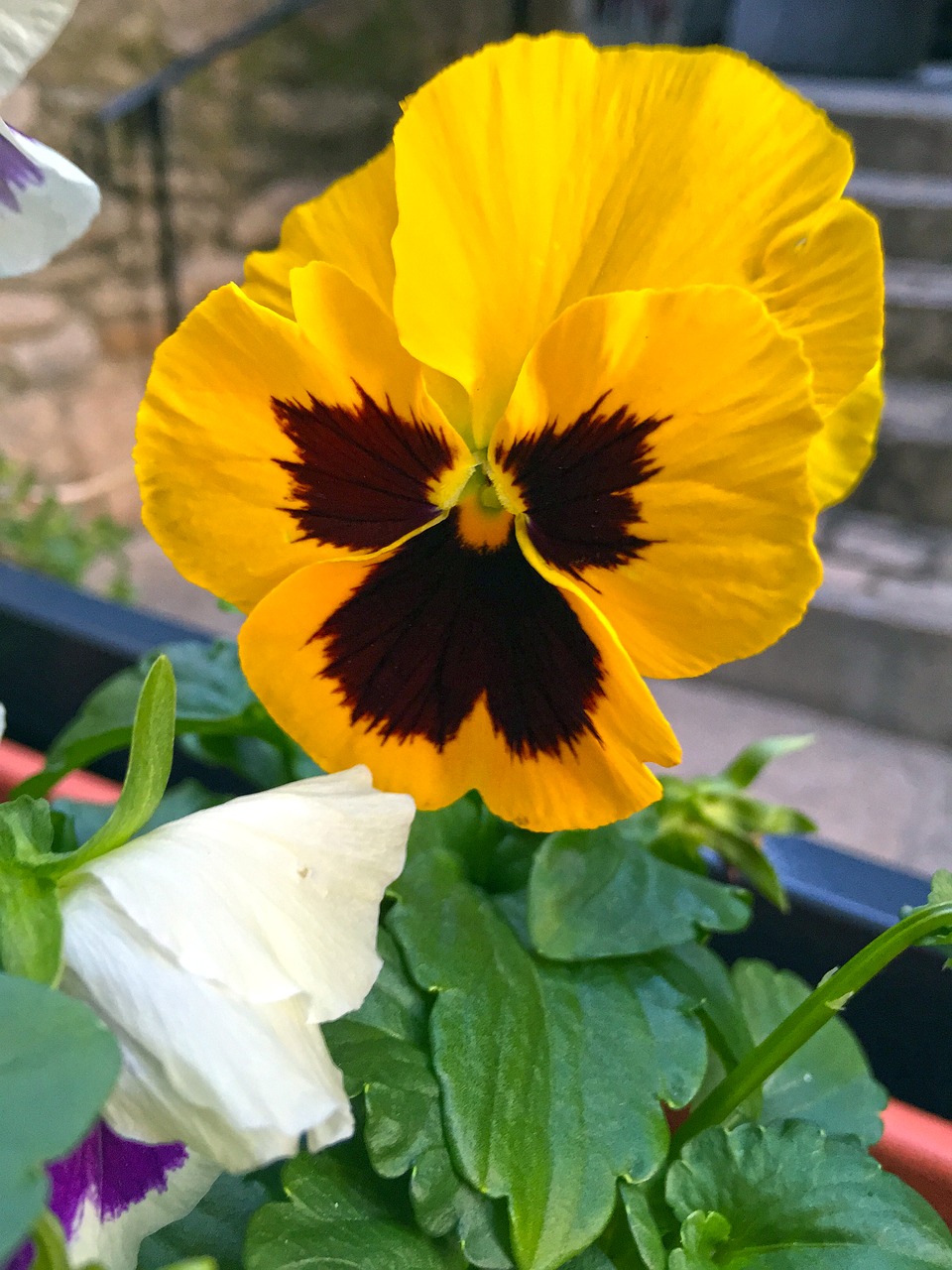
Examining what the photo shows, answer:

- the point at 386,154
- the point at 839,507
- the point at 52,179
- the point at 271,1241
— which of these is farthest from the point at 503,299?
the point at 839,507

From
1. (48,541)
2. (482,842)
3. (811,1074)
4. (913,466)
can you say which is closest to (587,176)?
(482,842)

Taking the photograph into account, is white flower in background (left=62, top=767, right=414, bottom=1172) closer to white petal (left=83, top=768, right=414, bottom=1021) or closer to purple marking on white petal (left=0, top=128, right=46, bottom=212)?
white petal (left=83, top=768, right=414, bottom=1021)

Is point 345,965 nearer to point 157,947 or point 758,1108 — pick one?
point 157,947

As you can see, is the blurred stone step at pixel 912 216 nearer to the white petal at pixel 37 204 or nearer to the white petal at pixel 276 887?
the white petal at pixel 37 204

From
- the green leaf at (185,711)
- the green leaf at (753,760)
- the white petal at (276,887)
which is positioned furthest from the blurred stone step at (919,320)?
the white petal at (276,887)

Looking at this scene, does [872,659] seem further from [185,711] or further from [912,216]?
[185,711]

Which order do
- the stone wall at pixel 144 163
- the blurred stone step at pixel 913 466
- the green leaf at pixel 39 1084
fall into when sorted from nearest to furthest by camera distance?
the green leaf at pixel 39 1084 < the stone wall at pixel 144 163 < the blurred stone step at pixel 913 466
